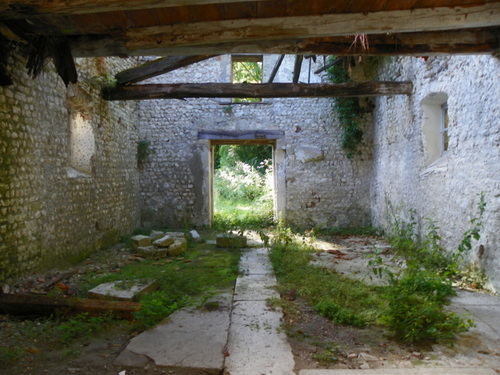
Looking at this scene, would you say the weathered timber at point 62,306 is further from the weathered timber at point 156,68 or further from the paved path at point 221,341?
the weathered timber at point 156,68

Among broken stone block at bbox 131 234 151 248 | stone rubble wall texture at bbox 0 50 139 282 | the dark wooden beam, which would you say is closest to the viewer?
the dark wooden beam

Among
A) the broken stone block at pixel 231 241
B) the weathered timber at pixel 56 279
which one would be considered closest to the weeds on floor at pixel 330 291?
the broken stone block at pixel 231 241

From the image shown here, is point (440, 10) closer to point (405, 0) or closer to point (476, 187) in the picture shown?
point (405, 0)

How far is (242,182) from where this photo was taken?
52.3 feet

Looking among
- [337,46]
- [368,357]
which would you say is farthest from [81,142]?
[368,357]

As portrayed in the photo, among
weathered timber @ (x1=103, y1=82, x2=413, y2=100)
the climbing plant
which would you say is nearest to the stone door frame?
the climbing plant

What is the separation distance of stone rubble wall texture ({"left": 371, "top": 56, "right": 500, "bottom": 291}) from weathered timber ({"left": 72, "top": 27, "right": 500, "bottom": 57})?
0.38m

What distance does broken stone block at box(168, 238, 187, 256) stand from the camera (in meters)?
7.10

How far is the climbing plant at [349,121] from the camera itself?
9992 mm

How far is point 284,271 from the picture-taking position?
18.8 feet

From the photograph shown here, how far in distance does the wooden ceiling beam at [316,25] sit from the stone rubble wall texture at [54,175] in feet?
7.36

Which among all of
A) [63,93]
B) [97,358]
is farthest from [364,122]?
[97,358]

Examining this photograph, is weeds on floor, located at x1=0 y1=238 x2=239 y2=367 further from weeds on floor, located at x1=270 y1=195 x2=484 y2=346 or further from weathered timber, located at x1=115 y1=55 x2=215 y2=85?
weathered timber, located at x1=115 y1=55 x2=215 y2=85

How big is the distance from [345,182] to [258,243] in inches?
134
